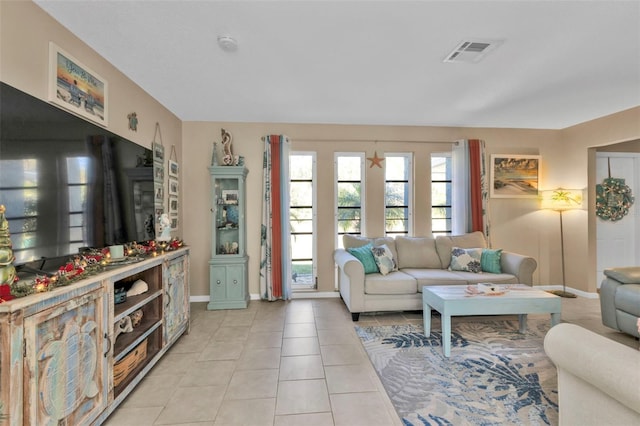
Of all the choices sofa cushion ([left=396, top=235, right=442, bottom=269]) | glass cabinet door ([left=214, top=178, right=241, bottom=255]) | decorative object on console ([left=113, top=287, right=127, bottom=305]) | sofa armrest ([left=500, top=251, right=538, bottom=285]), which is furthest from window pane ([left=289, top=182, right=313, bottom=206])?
sofa armrest ([left=500, top=251, right=538, bottom=285])

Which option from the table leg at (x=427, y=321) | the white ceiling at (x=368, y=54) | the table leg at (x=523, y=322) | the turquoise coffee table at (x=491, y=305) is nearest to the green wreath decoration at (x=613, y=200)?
the white ceiling at (x=368, y=54)

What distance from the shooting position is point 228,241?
3.97m

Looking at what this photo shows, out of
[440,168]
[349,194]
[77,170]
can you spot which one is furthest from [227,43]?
[440,168]

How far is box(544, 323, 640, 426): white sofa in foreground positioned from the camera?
106 centimetres

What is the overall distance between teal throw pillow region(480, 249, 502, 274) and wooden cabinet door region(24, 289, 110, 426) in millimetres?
3999

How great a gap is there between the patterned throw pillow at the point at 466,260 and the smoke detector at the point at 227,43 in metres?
3.56

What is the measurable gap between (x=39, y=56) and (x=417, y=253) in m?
4.16

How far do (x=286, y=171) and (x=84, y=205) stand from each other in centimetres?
256

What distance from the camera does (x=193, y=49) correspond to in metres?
2.27

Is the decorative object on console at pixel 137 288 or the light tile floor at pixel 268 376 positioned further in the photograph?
the decorative object on console at pixel 137 288

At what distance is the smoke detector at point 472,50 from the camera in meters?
2.19

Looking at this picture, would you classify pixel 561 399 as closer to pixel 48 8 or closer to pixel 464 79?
pixel 464 79

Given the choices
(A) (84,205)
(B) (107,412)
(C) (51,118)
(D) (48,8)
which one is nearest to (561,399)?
(B) (107,412)

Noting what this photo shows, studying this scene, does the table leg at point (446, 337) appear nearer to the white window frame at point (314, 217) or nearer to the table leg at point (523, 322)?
the table leg at point (523, 322)
